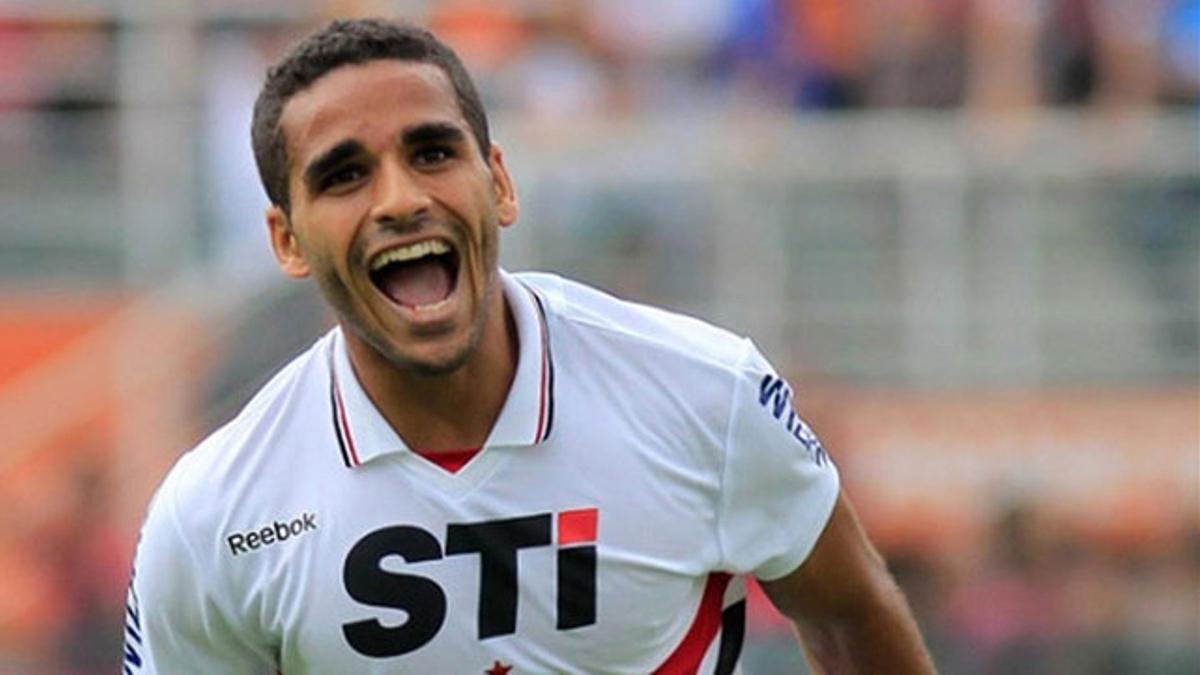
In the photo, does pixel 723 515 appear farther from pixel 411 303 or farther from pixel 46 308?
pixel 46 308

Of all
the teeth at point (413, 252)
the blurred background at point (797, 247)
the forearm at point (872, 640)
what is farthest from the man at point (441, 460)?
the blurred background at point (797, 247)

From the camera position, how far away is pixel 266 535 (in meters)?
5.09

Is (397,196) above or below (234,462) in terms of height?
above

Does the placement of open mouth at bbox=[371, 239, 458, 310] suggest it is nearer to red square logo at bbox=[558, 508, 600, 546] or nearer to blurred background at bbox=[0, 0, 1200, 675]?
red square logo at bbox=[558, 508, 600, 546]

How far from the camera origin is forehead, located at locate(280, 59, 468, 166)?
196 inches

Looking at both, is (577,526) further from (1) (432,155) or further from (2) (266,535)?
(1) (432,155)

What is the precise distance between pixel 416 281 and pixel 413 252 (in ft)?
0.42

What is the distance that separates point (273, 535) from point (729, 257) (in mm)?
7890

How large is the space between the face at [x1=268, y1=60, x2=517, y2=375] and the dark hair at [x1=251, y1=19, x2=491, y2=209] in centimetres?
2

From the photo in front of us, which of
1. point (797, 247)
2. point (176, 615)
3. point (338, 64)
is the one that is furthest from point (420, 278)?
point (797, 247)

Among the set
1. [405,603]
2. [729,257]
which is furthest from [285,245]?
[729,257]

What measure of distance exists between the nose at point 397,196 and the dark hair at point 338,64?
0.54 feet

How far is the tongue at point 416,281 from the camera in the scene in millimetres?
5055

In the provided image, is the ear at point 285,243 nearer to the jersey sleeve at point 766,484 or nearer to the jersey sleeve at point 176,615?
the jersey sleeve at point 176,615
